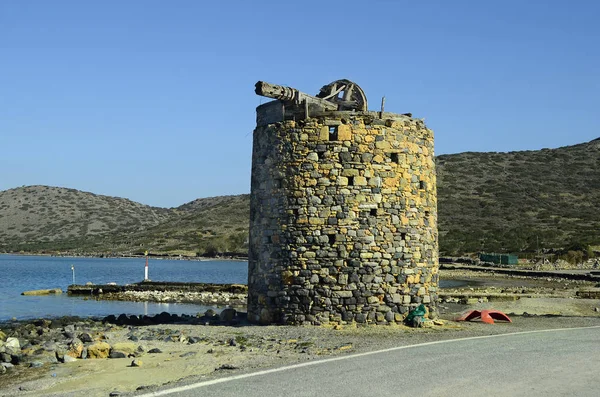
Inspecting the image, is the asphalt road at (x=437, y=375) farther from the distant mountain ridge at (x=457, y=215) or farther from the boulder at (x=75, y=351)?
the distant mountain ridge at (x=457, y=215)

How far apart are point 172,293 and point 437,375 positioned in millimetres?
28245

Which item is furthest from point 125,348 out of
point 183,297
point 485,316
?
point 183,297

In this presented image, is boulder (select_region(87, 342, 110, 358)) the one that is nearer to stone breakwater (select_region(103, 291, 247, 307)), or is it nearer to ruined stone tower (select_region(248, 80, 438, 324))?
ruined stone tower (select_region(248, 80, 438, 324))

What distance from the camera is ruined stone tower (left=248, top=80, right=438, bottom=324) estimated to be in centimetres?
1625

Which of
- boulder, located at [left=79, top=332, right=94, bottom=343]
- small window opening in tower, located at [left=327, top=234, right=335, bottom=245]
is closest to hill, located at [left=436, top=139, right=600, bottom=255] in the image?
small window opening in tower, located at [left=327, top=234, right=335, bottom=245]

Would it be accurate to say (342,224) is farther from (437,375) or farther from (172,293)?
(172,293)

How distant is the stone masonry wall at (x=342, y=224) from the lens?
16250 mm

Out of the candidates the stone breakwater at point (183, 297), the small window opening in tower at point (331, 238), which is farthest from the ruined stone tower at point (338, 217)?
the stone breakwater at point (183, 297)

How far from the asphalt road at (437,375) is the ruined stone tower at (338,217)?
11.3ft

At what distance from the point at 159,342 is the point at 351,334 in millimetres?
4170

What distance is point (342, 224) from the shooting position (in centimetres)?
1630

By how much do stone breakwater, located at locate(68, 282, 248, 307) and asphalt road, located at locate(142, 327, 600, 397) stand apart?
19571mm

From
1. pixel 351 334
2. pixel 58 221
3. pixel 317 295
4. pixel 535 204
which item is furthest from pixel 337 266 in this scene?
pixel 58 221

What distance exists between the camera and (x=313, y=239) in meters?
16.3
